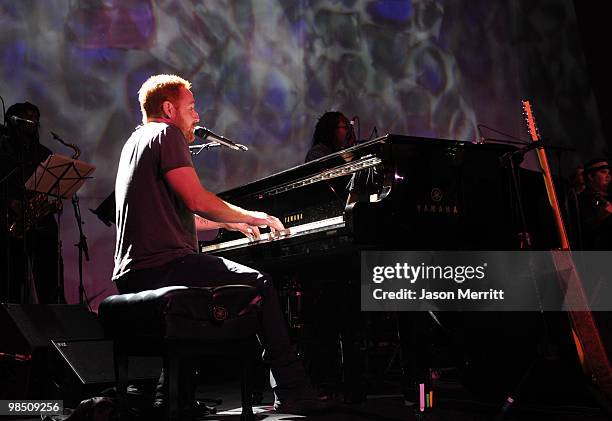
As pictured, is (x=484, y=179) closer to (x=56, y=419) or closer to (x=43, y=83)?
(x=56, y=419)

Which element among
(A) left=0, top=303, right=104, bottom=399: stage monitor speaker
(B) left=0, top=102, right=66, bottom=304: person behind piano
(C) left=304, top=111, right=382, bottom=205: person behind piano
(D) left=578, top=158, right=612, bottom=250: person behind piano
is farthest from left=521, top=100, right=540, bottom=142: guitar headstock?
(B) left=0, top=102, right=66, bottom=304: person behind piano

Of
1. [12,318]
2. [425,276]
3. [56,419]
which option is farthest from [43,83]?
[425,276]

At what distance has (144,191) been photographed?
2875mm

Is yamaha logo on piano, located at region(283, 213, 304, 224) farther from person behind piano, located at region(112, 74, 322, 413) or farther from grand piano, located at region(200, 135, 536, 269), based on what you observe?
person behind piano, located at region(112, 74, 322, 413)

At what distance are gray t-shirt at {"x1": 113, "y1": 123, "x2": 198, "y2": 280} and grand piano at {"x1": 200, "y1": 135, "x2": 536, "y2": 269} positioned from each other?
75 centimetres

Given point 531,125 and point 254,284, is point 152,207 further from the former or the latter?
point 531,125

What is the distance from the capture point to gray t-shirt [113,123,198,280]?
2.84 meters

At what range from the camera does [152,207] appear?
2863 millimetres

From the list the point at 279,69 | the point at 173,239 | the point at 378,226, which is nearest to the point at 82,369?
the point at 173,239

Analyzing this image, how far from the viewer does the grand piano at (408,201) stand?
320 cm

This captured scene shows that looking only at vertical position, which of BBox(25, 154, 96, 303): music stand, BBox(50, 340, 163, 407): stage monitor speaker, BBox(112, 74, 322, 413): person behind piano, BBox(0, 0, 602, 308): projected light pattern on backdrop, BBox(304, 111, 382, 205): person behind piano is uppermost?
BBox(0, 0, 602, 308): projected light pattern on backdrop

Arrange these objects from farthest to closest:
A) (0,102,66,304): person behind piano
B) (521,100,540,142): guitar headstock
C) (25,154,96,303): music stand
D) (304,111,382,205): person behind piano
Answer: (304,111,382,205): person behind piano
(0,102,66,304): person behind piano
(25,154,96,303): music stand
(521,100,540,142): guitar headstock

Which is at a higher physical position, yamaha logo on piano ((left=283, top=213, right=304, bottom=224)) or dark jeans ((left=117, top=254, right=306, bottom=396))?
yamaha logo on piano ((left=283, top=213, right=304, bottom=224))

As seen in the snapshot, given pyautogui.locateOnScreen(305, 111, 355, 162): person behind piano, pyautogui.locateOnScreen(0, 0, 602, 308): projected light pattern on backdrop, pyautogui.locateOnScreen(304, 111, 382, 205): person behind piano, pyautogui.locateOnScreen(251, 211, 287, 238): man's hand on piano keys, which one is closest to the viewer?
pyautogui.locateOnScreen(251, 211, 287, 238): man's hand on piano keys
